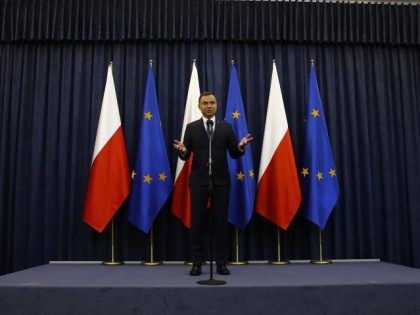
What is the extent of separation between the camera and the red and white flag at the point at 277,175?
4098 millimetres

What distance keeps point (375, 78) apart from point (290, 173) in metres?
1.67

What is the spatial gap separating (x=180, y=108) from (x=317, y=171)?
5.29 ft

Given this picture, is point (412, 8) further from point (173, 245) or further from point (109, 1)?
point (173, 245)

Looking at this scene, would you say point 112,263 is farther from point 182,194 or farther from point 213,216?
point 213,216

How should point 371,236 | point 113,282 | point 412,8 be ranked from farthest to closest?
point 412,8, point 371,236, point 113,282

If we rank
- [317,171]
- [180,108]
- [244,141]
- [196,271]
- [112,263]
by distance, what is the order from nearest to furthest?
[244,141]
[196,271]
[112,263]
[317,171]
[180,108]

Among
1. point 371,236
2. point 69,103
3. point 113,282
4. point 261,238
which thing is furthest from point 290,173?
point 69,103

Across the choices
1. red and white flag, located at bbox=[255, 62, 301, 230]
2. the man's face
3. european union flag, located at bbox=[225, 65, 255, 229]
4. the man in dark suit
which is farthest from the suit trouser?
red and white flag, located at bbox=[255, 62, 301, 230]

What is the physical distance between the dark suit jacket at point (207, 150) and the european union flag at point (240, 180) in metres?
0.78

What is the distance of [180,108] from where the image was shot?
4.59 metres

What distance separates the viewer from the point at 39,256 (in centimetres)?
437

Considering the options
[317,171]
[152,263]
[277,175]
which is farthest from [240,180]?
[152,263]

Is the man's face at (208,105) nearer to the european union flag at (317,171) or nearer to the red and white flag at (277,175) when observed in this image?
the red and white flag at (277,175)

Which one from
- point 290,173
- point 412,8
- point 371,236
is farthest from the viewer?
point 412,8
